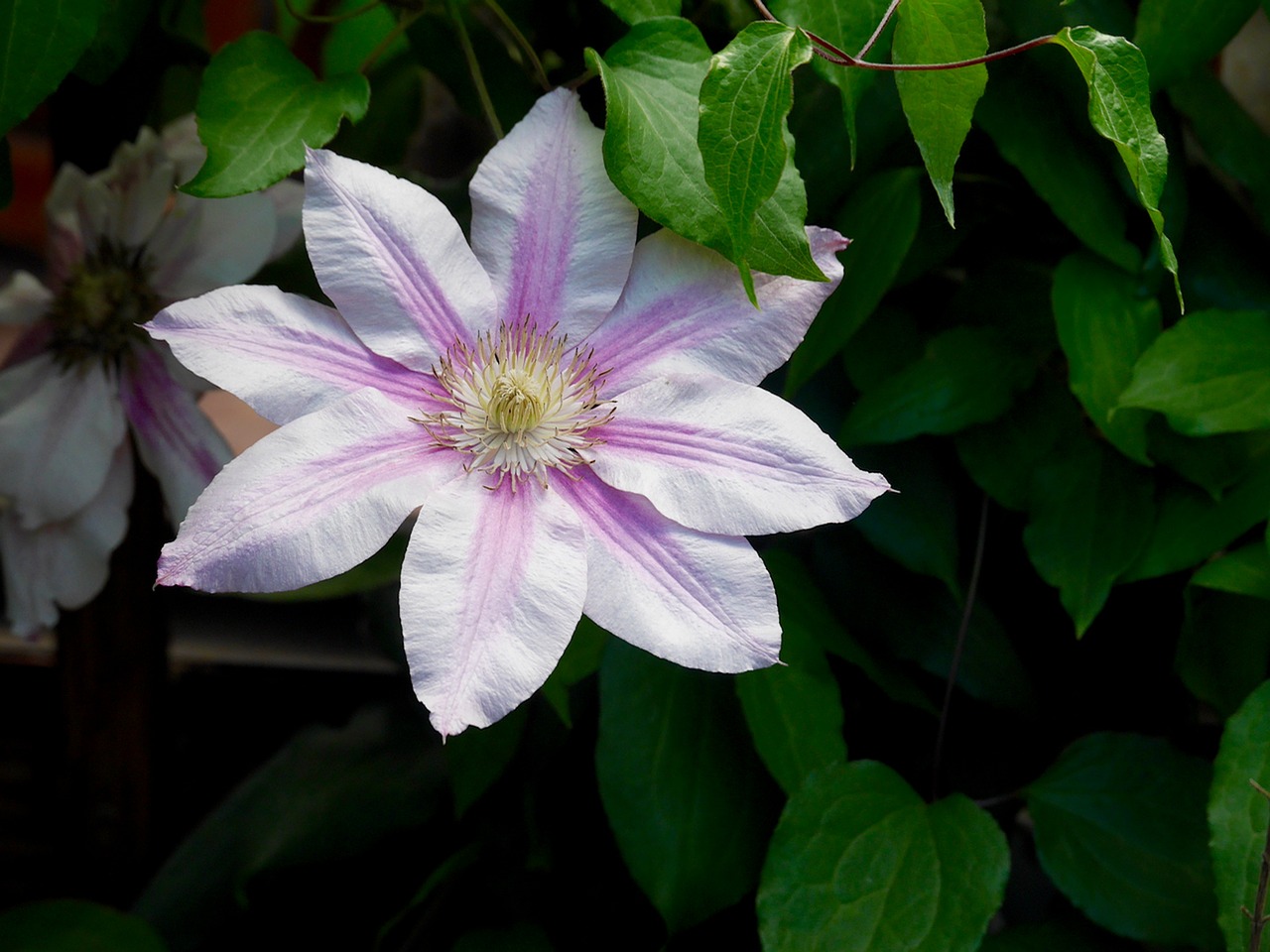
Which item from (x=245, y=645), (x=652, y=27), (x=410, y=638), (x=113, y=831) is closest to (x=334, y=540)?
(x=410, y=638)

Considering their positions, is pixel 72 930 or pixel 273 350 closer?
pixel 273 350

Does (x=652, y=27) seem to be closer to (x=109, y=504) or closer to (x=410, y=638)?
(x=410, y=638)

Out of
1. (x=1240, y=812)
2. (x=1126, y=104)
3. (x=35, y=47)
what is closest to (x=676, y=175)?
(x=1126, y=104)

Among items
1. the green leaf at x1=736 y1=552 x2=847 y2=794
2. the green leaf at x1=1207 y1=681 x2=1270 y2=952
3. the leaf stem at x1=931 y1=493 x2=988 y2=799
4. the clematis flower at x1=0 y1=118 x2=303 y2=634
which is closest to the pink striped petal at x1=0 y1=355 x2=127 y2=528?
the clematis flower at x1=0 y1=118 x2=303 y2=634

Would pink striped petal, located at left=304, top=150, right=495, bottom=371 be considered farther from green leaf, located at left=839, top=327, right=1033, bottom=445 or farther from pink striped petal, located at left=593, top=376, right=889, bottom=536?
green leaf, located at left=839, top=327, right=1033, bottom=445

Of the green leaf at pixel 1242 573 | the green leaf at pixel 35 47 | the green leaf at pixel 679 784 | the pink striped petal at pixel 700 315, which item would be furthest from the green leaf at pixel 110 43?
the green leaf at pixel 1242 573

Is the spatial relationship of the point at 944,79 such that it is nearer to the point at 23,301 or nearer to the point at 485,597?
the point at 485,597
